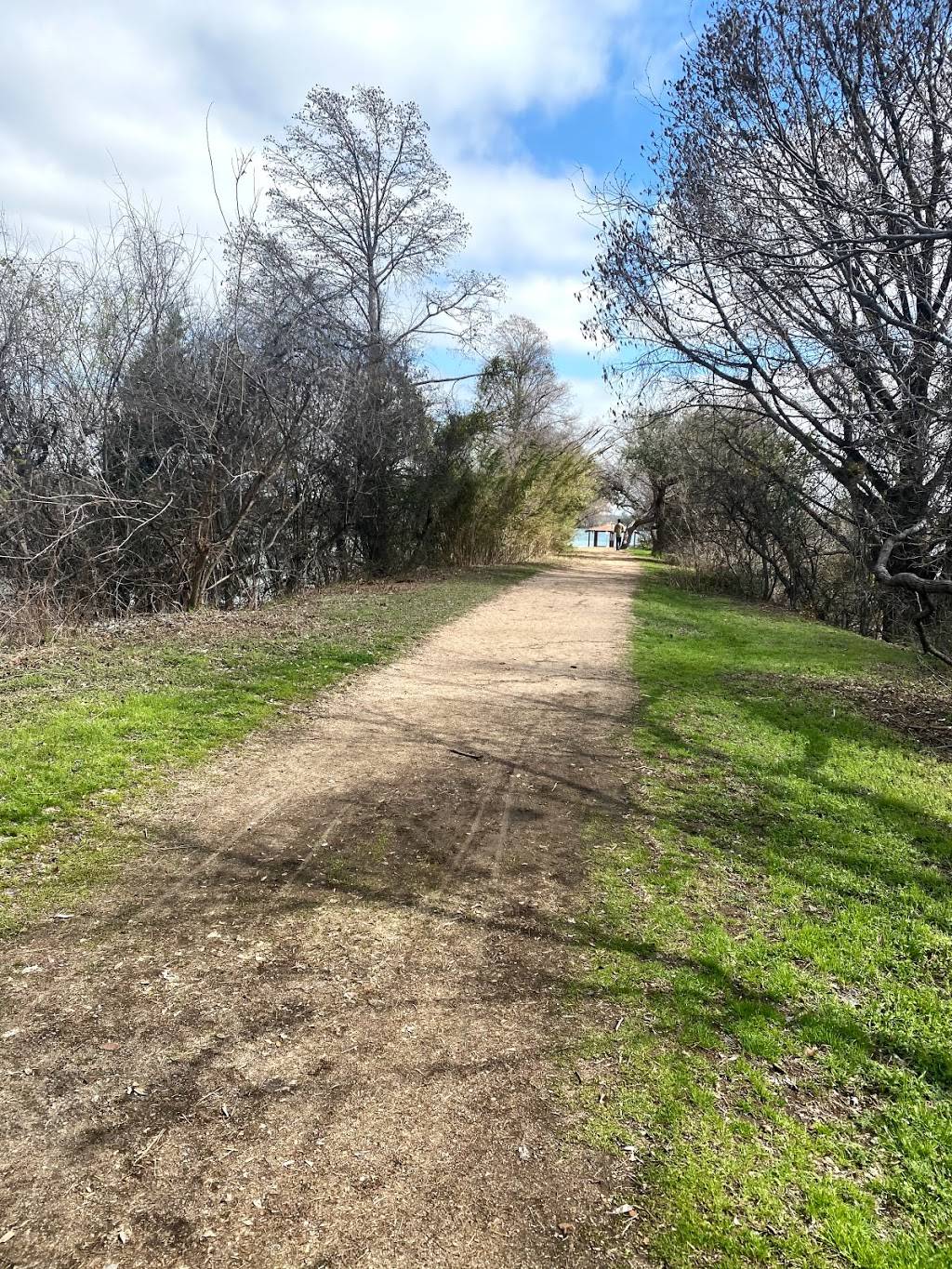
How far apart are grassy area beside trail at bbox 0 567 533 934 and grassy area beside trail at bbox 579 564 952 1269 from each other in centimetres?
254

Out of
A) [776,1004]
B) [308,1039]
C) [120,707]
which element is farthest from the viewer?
[120,707]

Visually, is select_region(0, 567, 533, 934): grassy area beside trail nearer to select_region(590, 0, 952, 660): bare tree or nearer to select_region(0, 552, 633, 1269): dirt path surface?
select_region(0, 552, 633, 1269): dirt path surface

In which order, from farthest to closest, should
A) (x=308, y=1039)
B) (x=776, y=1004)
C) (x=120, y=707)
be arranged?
(x=120, y=707) < (x=776, y=1004) < (x=308, y=1039)

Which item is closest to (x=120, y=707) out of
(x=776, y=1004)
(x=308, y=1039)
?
(x=308, y=1039)

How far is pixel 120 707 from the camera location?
531 cm

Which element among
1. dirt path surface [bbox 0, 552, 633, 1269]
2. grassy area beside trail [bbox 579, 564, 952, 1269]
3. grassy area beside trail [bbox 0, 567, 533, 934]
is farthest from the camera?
grassy area beside trail [bbox 0, 567, 533, 934]

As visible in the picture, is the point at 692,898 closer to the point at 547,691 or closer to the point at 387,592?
the point at 547,691

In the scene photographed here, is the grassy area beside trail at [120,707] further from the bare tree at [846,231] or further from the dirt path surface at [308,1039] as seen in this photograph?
the bare tree at [846,231]

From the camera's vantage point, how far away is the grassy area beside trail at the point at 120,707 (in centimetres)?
349

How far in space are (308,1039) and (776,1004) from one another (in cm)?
175

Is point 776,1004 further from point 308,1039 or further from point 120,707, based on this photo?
point 120,707

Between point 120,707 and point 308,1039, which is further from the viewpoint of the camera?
point 120,707

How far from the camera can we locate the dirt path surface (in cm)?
180

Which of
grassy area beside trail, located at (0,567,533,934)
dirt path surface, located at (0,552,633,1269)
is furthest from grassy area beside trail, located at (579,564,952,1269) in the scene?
grassy area beside trail, located at (0,567,533,934)
